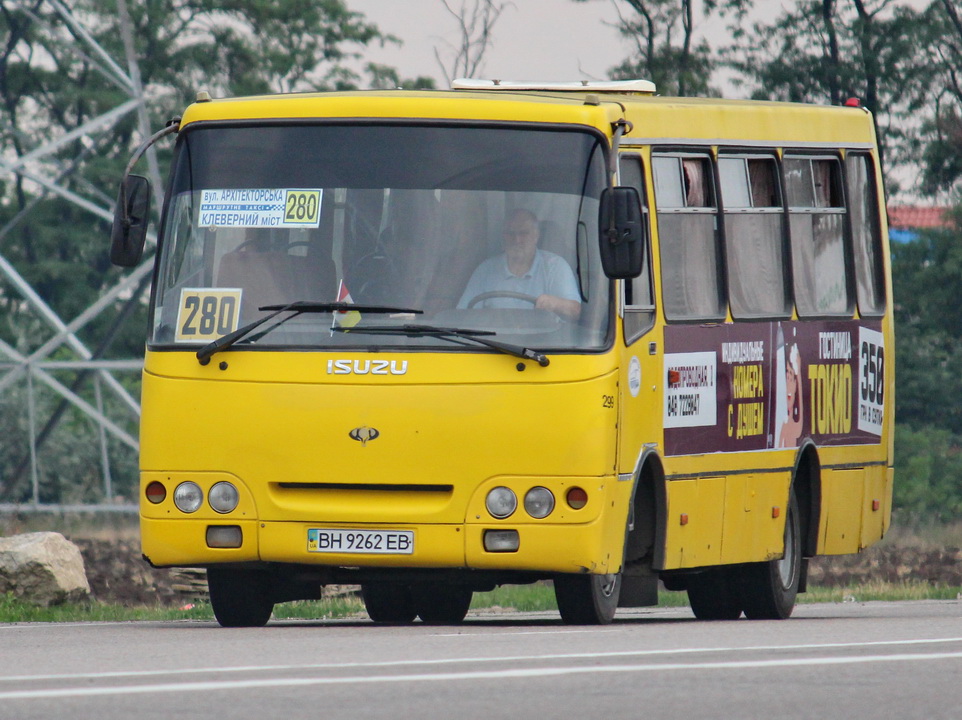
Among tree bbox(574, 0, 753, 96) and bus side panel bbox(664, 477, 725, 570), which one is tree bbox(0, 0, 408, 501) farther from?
bus side panel bbox(664, 477, 725, 570)

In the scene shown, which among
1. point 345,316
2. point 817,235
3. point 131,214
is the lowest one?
point 345,316

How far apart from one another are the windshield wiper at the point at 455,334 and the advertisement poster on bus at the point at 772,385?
5.57ft

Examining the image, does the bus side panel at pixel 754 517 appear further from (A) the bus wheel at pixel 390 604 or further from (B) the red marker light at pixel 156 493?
(B) the red marker light at pixel 156 493

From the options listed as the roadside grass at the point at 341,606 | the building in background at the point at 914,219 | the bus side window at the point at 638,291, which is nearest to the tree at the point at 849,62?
the building in background at the point at 914,219

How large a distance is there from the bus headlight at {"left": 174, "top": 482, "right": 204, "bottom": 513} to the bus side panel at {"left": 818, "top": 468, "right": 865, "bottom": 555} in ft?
17.5

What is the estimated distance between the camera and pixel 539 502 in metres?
13.1

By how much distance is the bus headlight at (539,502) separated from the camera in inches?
516

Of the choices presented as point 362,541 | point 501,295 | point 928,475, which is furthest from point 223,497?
point 928,475

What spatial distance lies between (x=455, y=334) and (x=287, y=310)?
950 mm

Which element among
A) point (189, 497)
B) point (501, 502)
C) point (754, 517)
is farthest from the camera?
point (754, 517)

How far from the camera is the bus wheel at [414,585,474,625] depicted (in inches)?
670

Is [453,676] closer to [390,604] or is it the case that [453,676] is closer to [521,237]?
[521,237]

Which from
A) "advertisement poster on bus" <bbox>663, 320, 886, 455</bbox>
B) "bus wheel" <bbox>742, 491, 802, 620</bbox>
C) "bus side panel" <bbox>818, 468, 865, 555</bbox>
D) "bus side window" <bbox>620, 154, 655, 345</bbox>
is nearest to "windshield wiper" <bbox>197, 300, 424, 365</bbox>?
"bus side window" <bbox>620, 154, 655, 345</bbox>

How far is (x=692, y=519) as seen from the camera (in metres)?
14.9
